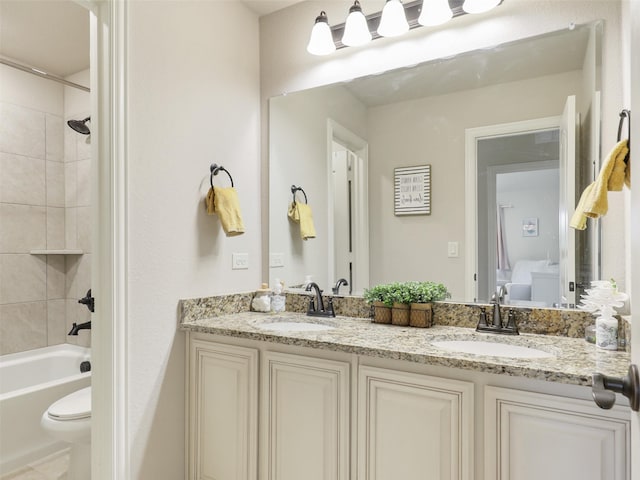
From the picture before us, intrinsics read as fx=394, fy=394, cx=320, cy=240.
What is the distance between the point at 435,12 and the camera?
1769 mm

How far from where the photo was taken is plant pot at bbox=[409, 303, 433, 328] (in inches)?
67.9

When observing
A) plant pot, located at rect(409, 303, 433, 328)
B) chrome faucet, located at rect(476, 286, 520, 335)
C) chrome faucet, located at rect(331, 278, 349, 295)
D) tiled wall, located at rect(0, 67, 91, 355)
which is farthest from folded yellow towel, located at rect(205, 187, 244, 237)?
tiled wall, located at rect(0, 67, 91, 355)

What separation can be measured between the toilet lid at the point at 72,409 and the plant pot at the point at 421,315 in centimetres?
161

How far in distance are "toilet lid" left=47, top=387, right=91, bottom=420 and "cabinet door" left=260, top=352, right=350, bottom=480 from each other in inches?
37.6

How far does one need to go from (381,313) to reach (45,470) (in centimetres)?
208

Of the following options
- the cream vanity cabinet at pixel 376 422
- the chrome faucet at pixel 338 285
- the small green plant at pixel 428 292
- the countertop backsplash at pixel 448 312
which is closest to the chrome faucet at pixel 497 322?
the countertop backsplash at pixel 448 312

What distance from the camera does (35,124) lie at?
2.91m

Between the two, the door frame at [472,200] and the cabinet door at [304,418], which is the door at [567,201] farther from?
the cabinet door at [304,418]

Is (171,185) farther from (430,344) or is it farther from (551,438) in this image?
(551,438)

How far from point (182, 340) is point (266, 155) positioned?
1132mm

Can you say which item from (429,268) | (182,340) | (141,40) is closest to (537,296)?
(429,268)

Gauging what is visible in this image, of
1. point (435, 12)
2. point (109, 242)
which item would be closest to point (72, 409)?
point (109, 242)

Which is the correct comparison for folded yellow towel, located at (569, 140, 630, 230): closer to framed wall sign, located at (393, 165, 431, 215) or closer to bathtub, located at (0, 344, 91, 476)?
framed wall sign, located at (393, 165, 431, 215)

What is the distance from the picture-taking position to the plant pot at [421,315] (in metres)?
1.73
